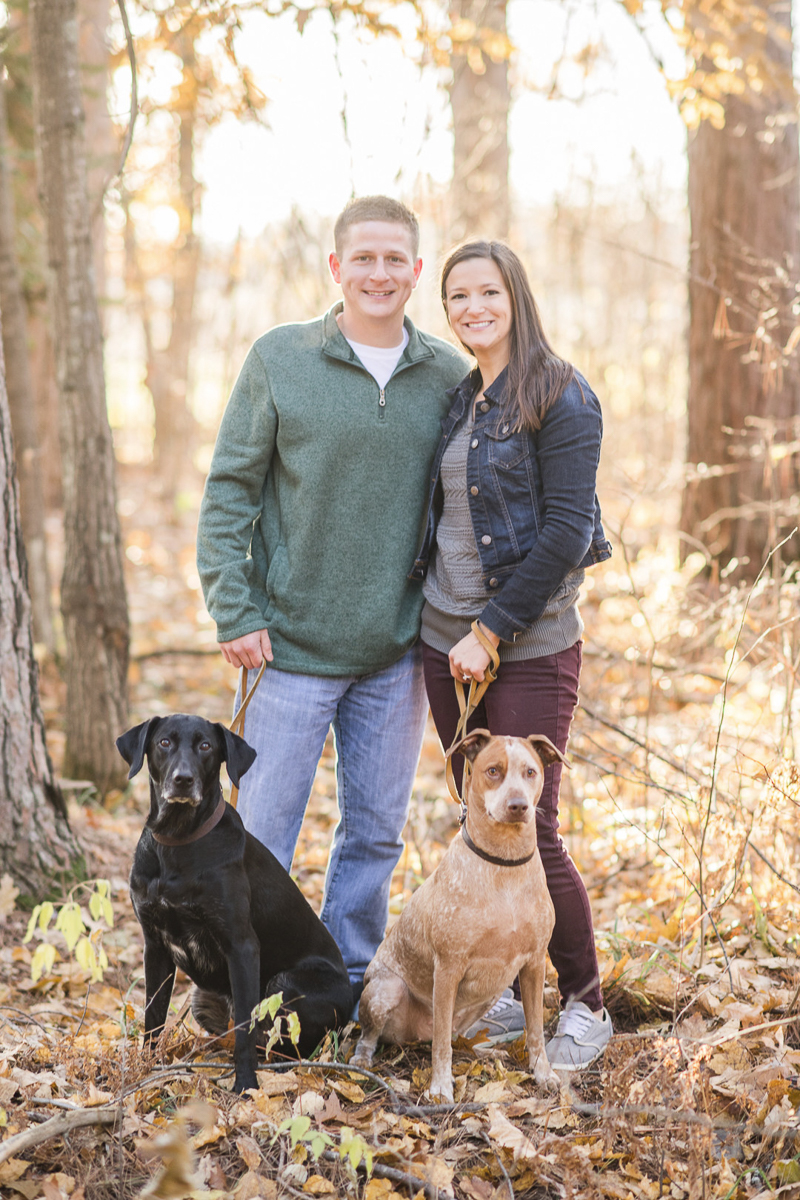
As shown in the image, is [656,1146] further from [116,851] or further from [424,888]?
[116,851]

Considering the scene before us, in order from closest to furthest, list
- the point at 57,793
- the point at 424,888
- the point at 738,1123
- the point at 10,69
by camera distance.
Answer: the point at 738,1123 → the point at 424,888 → the point at 57,793 → the point at 10,69

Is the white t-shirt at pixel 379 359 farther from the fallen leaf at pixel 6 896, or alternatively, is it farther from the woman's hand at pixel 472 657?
Result: the fallen leaf at pixel 6 896

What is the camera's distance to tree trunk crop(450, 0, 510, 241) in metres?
9.16

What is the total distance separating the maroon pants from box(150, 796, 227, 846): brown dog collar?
92cm

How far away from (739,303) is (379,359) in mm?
4244

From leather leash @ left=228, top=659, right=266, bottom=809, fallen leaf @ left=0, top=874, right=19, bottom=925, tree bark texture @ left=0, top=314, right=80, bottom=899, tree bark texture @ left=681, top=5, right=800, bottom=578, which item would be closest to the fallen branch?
leather leash @ left=228, top=659, right=266, bottom=809

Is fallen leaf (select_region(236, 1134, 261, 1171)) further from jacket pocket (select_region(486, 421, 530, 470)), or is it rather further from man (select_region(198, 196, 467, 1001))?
jacket pocket (select_region(486, 421, 530, 470))

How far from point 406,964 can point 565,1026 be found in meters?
0.55

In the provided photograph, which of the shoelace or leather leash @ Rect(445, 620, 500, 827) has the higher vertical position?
leather leash @ Rect(445, 620, 500, 827)

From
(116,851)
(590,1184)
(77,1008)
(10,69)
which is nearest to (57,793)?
(116,851)

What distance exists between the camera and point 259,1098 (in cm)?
275

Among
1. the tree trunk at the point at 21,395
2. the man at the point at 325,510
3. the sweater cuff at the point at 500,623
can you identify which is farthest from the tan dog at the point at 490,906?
the tree trunk at the point at 21,395

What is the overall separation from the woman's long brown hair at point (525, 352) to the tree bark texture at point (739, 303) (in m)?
4.04

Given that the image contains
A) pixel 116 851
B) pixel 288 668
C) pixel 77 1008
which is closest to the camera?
pixel 288 668
